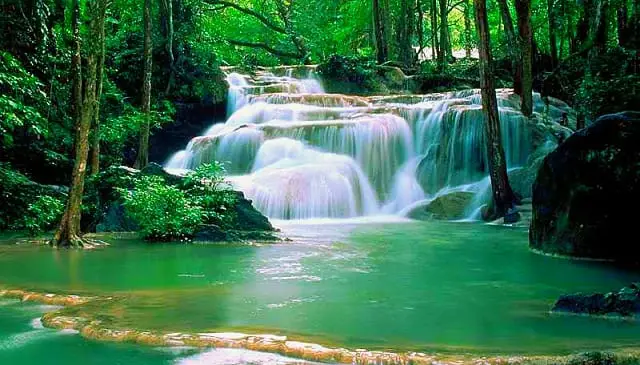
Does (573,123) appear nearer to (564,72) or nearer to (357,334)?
(564,72)

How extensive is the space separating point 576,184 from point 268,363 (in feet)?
19.7

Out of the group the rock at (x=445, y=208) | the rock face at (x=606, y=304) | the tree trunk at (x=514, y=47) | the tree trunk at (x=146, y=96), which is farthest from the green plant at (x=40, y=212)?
the tree trunk at (x=514, y=47)

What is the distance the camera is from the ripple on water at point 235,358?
14.1ft

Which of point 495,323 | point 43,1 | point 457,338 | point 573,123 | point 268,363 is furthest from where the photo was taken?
point 573,123

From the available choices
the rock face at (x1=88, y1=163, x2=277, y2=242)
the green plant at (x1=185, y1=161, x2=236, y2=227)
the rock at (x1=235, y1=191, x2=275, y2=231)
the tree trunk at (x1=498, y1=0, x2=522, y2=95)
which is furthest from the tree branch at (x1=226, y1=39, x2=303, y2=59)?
the rock at (x1=235, y1=191, x2=275, y2=231)

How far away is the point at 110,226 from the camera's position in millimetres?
11984

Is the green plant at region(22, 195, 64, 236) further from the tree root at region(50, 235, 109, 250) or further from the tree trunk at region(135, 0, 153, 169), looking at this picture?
the tree trunk at region(135, 0, 153, 169)

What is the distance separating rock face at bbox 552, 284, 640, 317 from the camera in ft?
17.5

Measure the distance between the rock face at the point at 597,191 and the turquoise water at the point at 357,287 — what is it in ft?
1.81

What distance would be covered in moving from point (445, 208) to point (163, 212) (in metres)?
7.08

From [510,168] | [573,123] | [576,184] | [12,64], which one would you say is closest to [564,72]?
[573,123]

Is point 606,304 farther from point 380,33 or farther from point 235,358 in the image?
point 380,33

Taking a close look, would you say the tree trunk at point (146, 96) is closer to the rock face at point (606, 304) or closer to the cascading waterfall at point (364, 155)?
the cascading waterfall at point (364, 155)

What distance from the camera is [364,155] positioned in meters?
18.3
